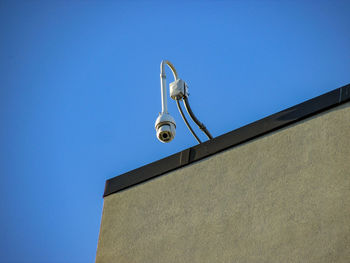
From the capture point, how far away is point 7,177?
30.0 meters

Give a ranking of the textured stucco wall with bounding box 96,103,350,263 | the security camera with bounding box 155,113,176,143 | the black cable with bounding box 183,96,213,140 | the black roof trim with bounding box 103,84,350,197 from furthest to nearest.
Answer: the black cable with bounding box 183,96,213,140, the security camera with bounding box 155,113,176,143, the black roof trim with bounding box 103,84,350,197, the textured stucco wall with bounding box 96,103,350,263

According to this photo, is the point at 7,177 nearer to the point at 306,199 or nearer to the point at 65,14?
the point at 65,14

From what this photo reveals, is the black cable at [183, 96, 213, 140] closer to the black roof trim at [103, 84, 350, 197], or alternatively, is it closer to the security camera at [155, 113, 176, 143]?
the security camera at [155, 113, 176, 143]

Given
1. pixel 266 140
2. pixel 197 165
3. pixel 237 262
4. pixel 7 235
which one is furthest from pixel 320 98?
pixel 7 235

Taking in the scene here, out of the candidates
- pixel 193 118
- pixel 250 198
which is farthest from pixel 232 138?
pixel 193 118

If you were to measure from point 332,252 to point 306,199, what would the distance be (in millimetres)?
426

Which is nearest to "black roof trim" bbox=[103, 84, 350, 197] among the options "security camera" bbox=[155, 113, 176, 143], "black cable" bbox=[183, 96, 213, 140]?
"security camera" bbox=[155, 113, 176, 143]

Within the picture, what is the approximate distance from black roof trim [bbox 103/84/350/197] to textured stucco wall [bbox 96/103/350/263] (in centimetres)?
5

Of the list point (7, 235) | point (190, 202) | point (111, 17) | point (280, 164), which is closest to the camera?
point (280, 164)

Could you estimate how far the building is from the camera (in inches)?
117

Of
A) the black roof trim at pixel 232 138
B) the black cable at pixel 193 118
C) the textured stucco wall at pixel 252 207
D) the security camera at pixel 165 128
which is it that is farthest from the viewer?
the black cable at pixel 193 118

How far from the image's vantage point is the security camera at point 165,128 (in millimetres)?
3928

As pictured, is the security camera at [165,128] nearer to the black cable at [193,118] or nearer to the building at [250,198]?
the building at [250,198]

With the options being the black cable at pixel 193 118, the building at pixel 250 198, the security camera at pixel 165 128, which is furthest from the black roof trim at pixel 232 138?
the black cable at pixel 193 118
